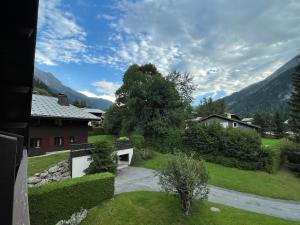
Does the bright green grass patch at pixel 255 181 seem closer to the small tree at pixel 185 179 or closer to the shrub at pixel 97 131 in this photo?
the small tree at pixel 185 179

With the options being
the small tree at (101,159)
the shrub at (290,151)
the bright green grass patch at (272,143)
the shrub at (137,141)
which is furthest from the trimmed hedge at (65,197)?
the shrub at (290,151)

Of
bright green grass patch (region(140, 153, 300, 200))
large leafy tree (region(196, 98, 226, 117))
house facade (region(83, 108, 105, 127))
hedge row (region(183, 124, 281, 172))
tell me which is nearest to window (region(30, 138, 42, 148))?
bright green grass patch (region(140, 153, 300, 200))

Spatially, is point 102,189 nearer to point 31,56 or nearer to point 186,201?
point 186,201

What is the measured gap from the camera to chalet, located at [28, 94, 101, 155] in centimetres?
2683

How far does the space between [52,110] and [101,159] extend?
10174 millimetres

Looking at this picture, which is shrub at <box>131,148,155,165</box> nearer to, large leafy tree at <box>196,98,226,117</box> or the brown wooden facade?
the brown wooden facade

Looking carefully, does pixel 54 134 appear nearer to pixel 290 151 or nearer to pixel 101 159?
pixel 101 159

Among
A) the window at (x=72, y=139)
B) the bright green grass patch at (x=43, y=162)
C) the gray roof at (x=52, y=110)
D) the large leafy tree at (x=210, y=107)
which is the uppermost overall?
the large leafy tree at (x=210, y=107)

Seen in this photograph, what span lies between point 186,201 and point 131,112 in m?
26.4

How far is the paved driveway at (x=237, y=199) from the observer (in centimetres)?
1869

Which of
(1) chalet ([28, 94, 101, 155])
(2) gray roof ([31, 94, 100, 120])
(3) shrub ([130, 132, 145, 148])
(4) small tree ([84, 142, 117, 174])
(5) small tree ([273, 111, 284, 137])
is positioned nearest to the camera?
(4) small tree ([84, 142, 117, 174])

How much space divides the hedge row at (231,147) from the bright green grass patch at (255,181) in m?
1.18

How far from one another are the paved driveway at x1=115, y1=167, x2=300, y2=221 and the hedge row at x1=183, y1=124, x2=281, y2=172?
29.1 feet

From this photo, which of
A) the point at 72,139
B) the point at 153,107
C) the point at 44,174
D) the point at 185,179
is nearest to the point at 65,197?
the point at 44,174
